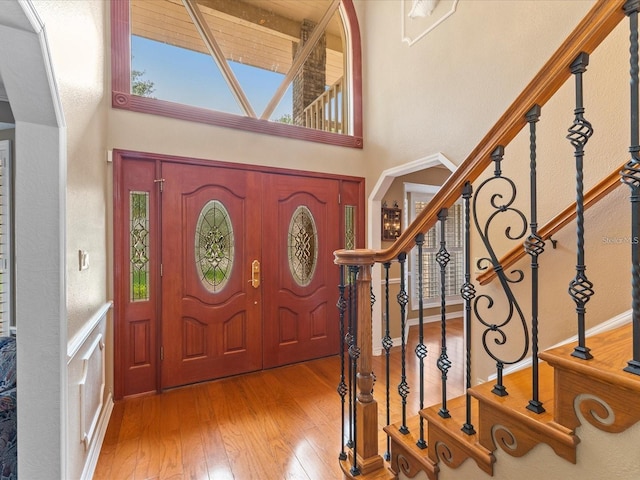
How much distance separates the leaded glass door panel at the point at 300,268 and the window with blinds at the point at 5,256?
81.2 inches

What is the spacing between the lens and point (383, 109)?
3506 millimetres

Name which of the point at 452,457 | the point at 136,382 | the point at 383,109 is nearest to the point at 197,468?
the point at 136,382

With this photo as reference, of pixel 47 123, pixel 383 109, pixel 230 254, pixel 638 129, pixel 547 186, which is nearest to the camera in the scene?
pixel 638 129

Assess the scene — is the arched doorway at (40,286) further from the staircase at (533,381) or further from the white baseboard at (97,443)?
the staircase at (533,381)

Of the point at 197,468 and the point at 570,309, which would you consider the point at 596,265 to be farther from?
the point at 197,468

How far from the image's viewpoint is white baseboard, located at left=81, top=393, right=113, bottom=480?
1.77 m

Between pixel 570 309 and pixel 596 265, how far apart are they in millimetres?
318

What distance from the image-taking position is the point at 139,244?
2.75 metres

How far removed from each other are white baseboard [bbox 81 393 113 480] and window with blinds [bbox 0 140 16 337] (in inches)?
40.7

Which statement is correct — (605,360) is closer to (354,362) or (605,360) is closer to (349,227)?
(354,362)

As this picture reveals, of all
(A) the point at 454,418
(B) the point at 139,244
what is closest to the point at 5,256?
(B) the point at 139,244

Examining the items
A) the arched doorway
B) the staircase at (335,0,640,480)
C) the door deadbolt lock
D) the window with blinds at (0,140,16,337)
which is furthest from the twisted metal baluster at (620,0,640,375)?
the window with blinds at (0,140,16,337)

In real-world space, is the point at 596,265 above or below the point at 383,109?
below

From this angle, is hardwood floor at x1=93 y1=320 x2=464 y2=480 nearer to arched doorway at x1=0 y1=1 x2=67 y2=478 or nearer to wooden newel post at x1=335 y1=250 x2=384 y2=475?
wooden newel post at x1=335 y1=250 x2=384 y2=475
